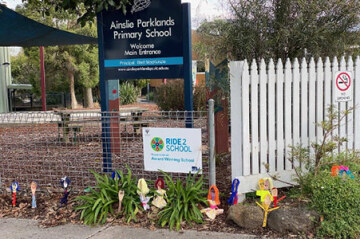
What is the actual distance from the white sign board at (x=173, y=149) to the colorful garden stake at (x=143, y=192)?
0.31 m

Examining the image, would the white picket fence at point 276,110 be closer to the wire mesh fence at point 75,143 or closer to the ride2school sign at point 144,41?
the wire mesh fence at point 75,143

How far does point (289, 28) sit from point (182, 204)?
3116 millimetres

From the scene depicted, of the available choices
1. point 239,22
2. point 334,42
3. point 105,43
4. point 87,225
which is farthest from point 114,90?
point 334,42

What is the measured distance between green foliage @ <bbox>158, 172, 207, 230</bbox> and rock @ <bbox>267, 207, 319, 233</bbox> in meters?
0.85

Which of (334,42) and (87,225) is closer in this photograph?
(87,225)

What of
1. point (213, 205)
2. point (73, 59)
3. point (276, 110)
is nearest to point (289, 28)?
point (276, 110)

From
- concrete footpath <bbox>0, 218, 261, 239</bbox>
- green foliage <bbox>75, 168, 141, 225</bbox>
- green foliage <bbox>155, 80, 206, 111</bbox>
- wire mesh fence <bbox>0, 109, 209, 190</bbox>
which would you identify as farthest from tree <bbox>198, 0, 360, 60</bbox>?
green foliage <bbox>155, 80, 206, 111</bbox>

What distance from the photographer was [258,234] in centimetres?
408

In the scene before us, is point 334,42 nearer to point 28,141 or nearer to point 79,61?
point 28,141

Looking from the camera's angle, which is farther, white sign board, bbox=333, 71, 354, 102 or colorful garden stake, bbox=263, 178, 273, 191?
white sign board, bbox=333, 71, 354, 102

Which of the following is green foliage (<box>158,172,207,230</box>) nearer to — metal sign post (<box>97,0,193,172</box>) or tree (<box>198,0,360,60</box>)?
metal sign post (<box>97,0,193,172</box>)

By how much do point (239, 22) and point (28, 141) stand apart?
156 inches

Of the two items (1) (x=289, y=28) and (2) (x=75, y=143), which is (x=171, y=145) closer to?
(2) (x=75, y=143)

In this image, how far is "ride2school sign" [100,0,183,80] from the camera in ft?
17.5
